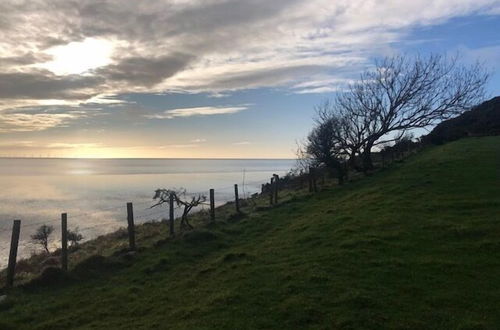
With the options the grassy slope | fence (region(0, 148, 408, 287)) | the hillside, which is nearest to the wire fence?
fence (region(0, 148, 408, 287))

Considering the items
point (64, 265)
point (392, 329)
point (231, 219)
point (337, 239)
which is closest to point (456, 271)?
point (392, 329)

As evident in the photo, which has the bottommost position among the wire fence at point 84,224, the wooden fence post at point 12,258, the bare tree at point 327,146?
the wire fence at point 84,224

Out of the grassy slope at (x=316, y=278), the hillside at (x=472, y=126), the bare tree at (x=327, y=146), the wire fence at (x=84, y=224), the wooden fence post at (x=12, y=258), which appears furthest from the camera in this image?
the hillside at (x=472, y=126)

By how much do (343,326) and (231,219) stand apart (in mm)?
15572

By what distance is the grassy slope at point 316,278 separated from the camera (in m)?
9.76

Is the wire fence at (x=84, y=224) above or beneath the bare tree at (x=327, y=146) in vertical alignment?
beneath

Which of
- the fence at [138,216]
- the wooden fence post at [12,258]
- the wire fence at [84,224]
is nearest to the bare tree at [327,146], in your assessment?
the fence at [138,216]

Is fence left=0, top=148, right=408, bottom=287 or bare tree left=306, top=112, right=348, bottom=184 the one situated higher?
bare tree left=306, top=112, right=348, bottom=184

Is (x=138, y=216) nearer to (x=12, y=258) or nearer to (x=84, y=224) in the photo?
(x=84, y=224)

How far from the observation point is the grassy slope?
9758mm

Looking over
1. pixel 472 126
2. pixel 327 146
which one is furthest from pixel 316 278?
pixel 472 126

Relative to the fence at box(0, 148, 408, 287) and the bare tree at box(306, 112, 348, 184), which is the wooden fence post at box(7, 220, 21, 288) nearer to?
the fence at box(0, 148, 408, 287)

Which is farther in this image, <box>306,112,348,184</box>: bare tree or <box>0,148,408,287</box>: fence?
<box>306,112,348,184</box>: bare tree

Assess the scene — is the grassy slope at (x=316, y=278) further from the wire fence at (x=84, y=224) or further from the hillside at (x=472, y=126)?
the hillside at (x=472, y=126)
